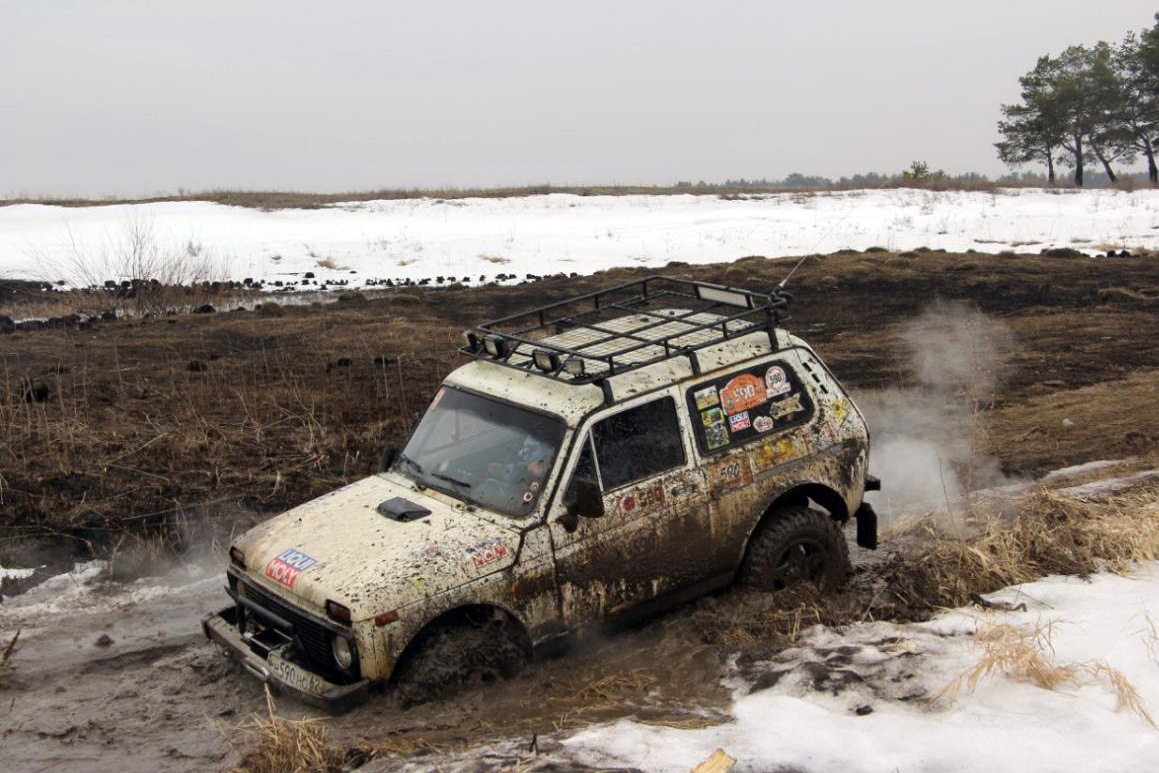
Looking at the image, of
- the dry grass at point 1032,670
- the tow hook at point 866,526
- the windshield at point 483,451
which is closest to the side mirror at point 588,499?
the windshield at point 483,451

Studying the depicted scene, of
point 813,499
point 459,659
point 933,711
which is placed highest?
point 813,499

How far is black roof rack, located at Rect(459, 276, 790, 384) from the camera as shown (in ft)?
22.7

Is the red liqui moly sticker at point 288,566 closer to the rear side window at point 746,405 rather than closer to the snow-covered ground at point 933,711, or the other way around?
the snow-covered ground at point 933,711

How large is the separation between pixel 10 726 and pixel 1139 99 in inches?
2158

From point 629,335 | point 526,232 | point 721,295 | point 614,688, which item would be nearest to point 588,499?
point 614,688

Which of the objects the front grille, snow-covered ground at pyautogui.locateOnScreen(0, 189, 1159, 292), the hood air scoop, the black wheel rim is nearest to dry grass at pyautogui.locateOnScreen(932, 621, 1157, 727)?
the black wheel rim

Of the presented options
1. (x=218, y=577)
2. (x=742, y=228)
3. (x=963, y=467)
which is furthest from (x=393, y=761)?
(x=742, y=228)

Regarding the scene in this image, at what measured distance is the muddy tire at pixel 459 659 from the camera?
605 centimetres

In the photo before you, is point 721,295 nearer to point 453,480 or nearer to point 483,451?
point 483,451

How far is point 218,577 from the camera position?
875 cm

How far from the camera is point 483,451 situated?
6.96 m

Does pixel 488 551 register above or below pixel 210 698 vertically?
above

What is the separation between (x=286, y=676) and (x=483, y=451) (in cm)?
176

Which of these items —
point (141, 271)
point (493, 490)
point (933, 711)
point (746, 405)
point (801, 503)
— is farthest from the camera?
point (141, 271)
